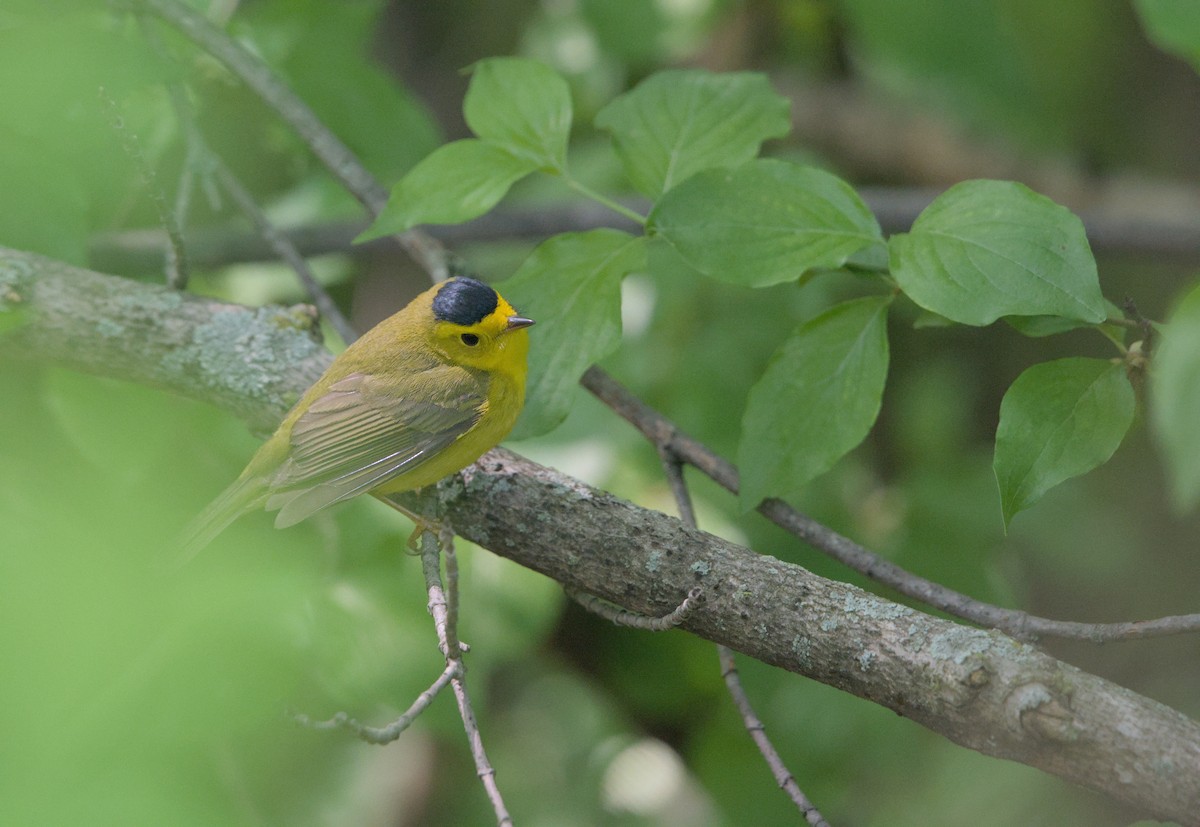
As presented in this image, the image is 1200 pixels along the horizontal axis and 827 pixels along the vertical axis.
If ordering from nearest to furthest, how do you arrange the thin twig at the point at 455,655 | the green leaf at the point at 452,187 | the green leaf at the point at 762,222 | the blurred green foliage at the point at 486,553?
the blurred green foliage at the point at 486,553, the thin twig at the point at 455,655, the green leaf at the point at 762,222, the green leaf at the point at 452,187

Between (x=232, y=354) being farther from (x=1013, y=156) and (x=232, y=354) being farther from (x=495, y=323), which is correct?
(x=1013, y=156)

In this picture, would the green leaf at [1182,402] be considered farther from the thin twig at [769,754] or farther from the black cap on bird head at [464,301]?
the black cap on bird head at [464,301]

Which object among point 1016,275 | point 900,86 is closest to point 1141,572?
point 900,86

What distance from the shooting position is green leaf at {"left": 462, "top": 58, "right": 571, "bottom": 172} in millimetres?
2281

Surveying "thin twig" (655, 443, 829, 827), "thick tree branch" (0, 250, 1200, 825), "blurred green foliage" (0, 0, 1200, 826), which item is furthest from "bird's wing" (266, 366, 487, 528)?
"thin twig" (655, 443, 829, 827)

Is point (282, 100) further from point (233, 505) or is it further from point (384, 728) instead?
point (384, 728)

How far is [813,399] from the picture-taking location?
200 cm

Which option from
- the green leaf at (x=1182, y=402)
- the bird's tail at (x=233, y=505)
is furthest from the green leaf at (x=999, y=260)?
the bird's tail at (x=233, y=505)

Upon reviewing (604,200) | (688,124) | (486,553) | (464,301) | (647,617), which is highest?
(688,124)

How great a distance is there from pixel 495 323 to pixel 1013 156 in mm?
3968

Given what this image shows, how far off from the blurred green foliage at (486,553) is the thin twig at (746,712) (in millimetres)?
827

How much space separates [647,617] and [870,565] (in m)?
0.50

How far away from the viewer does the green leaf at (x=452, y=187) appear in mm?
2217

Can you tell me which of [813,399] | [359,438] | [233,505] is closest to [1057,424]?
[813,399]
